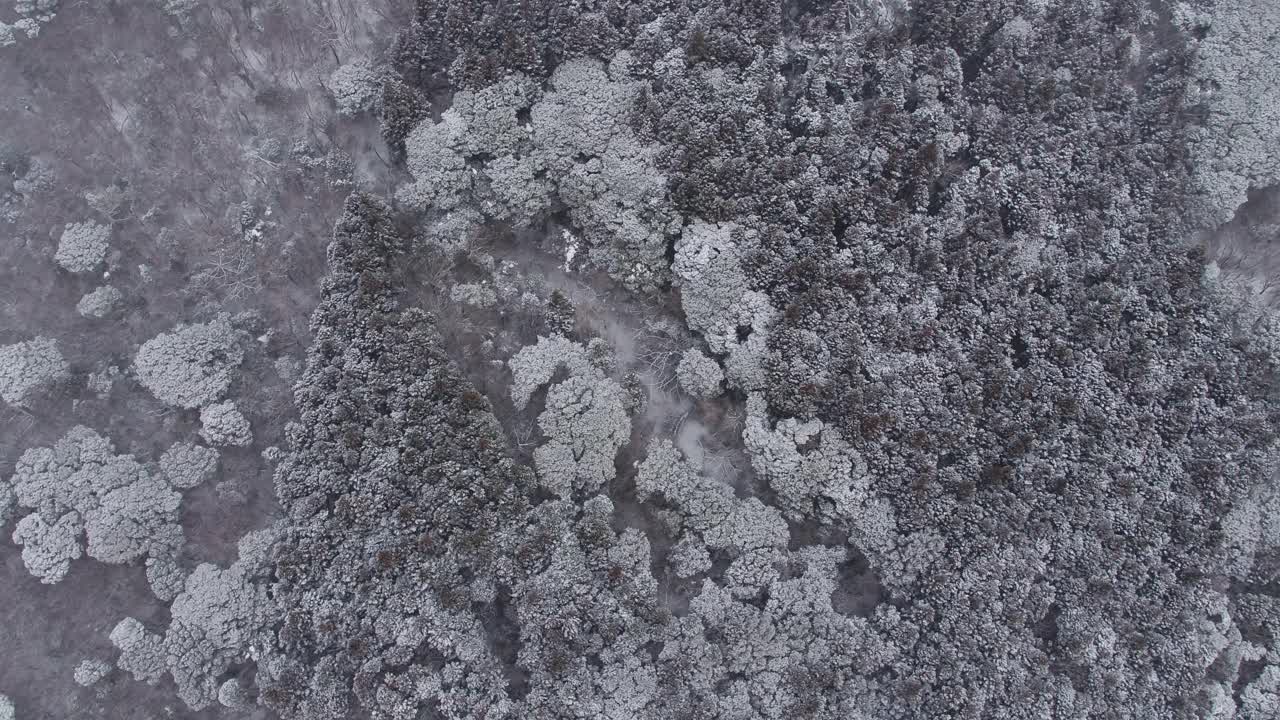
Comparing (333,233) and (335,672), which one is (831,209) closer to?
(333,233)

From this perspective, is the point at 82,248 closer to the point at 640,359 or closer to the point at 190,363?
the point at 190,363

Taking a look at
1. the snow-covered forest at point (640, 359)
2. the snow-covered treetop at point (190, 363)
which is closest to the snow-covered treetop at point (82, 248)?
the snow-covered forest at point (640, 359)

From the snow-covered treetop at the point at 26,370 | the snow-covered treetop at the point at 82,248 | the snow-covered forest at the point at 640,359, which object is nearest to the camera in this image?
the snow-covered forest at the point at 640,359

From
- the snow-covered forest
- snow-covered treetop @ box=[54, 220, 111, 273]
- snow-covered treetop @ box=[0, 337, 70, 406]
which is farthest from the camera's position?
snow-covered treetop @ box=[54, 220, 111, 273]

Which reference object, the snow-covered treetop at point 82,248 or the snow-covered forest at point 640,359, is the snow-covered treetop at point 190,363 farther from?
the snow-covered treetop at point 82,248

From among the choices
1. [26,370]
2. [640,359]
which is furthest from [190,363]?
[640,359]

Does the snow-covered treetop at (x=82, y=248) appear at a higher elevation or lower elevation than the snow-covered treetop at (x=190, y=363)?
higher

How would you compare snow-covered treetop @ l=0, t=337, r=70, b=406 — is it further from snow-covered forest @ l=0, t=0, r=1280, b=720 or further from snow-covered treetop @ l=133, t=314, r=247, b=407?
snow-covered treetop @ l=133, t=314, r=247, b=407

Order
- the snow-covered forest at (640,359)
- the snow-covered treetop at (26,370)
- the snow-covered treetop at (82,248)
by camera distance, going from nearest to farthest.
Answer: the snow-covered forest at (640,359) → the snow-covered treetop at (26,370) → the snow-covered treetop at (82,248)

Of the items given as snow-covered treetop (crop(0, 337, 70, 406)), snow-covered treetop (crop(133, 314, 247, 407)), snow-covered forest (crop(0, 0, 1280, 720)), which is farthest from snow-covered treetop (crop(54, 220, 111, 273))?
snow-covered treetop (crop(133, 314, 247, 407))
